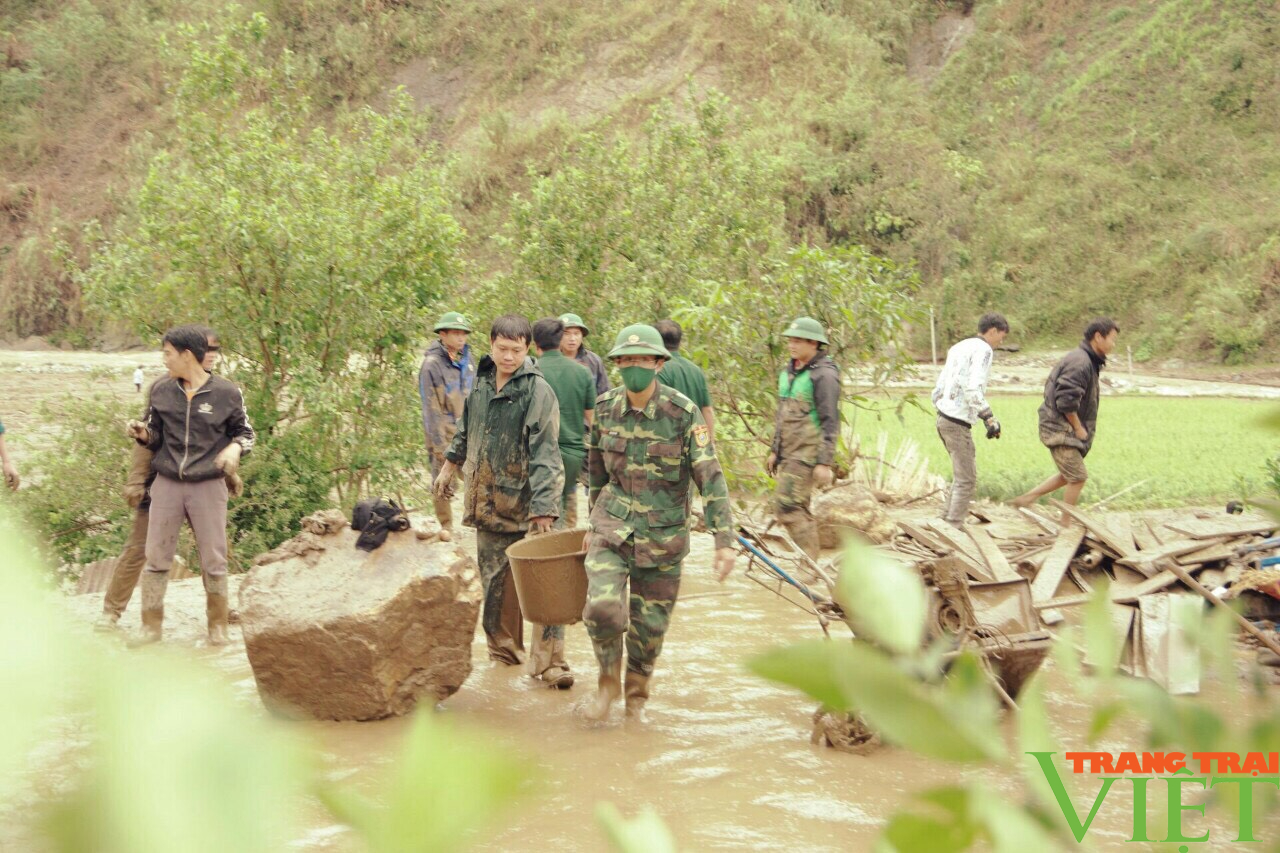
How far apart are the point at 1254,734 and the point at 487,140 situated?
3888 cm

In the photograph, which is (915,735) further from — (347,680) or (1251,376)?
(1251,376)

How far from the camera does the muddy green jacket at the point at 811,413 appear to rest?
23.9ft

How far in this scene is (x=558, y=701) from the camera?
18.4 ft

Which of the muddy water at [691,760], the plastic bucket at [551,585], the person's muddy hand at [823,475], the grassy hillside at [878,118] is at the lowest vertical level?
the muddy water at [691,760]

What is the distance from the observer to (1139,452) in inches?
550

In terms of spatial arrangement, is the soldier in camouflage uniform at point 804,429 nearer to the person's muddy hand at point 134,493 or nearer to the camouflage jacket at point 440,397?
the camouflage jacket at point 440,397

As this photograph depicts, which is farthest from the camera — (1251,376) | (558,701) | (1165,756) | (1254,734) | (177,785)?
(1251,376)

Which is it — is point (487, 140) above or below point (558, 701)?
above

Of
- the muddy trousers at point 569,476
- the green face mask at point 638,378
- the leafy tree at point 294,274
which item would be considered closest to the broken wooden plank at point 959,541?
the muddy trousers at point 569,476

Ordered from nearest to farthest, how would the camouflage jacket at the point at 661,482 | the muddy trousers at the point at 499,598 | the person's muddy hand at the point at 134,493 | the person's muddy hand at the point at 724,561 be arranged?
the person's muddy hand at the point at 724,561, the camouflage jacket at the point at 661,482, the muddy trousers at the point at 499,598, the person's muddy hand at the point at 134,493

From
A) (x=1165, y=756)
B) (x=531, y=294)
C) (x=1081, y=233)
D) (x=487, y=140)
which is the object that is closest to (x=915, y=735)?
(x=1165, y=756)

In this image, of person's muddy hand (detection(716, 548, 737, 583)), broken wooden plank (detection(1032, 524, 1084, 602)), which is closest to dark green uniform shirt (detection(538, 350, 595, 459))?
person's muddy hand (detection(716, 548, 737, 583))

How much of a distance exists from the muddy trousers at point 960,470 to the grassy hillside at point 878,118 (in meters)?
19.3

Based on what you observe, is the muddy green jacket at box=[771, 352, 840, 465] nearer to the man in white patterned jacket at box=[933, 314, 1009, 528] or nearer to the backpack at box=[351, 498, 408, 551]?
the man in white patterned jacket at box=[933, 314, 1009, 528]
